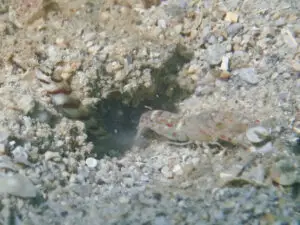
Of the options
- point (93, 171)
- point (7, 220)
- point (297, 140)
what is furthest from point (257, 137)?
point (7, 220)

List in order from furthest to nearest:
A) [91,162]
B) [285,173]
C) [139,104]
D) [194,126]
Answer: [139,104], [194,126], [91,162], [285,173]

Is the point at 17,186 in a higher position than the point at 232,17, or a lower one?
lower

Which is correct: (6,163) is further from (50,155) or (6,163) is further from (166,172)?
(166,172)

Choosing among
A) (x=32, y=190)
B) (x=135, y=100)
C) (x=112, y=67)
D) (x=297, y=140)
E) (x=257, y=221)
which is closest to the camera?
(x=257, y=221)

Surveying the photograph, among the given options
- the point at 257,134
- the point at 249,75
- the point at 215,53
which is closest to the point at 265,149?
the point at 257,134

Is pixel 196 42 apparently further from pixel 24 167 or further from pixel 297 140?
pixel 24 167

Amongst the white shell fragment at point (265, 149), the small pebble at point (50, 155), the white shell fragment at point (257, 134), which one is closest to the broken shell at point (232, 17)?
the white shell fragment at point (257, 134)
